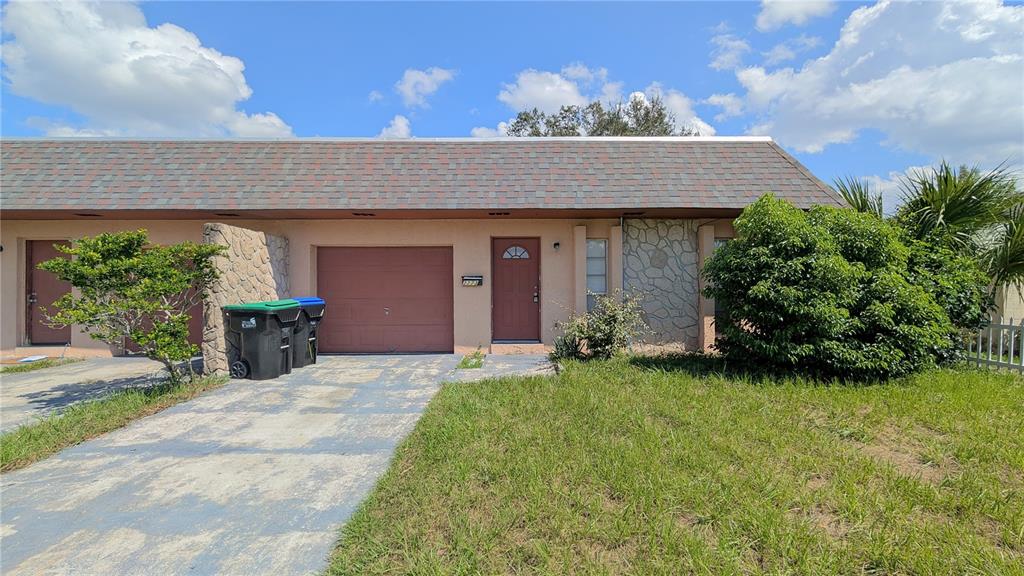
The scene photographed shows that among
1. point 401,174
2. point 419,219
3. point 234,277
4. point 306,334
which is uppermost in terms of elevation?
point 401,174

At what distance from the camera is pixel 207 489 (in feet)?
11.7

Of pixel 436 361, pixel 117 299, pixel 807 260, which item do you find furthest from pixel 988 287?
pixel 117 299

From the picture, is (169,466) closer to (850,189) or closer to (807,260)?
(807,260)

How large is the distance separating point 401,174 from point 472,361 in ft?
13.1

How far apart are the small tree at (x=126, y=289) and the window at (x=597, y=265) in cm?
664

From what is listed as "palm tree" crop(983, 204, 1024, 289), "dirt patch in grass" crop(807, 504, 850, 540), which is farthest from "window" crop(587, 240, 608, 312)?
"dirt patch in grass" crop(807, 504, 850, 540)

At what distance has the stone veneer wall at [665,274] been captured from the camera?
9.09 m

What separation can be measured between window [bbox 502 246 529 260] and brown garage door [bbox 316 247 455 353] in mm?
1203

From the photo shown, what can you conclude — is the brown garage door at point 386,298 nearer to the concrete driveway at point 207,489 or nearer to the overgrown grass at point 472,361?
the overgrown grass at point 472,361

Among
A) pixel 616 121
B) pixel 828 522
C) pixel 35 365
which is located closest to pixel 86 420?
pixel 35 365

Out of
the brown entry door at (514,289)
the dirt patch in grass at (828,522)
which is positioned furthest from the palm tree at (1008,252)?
the brown entry door at (514,289)

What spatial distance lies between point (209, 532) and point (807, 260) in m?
6.80

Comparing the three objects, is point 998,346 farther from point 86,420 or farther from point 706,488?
point 86,420

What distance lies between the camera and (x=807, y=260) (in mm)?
5918
